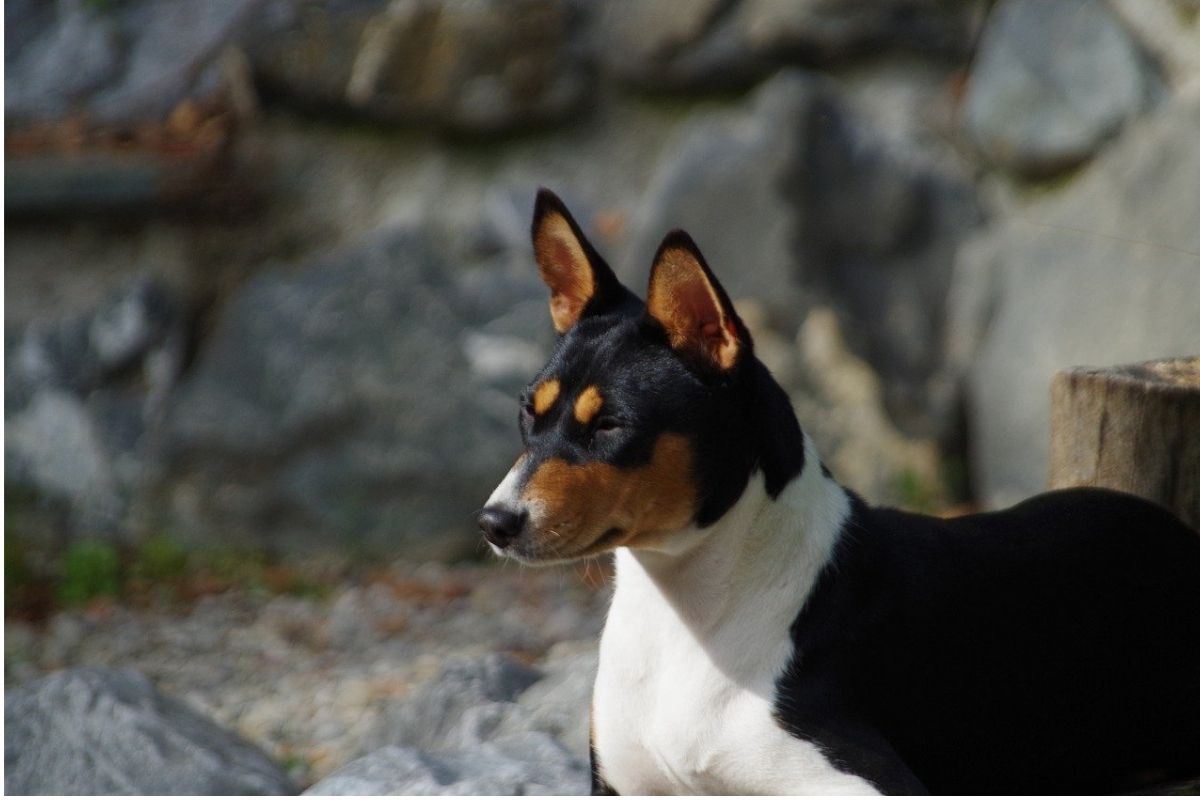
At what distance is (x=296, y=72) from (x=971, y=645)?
4.69 metres

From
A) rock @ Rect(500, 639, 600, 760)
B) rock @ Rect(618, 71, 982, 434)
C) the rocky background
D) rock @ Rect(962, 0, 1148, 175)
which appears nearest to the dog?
rock @ Rect(500, 639, 600, 760)

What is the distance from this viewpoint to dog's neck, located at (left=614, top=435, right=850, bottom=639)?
2.91 meters

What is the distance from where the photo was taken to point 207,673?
5.50 metres

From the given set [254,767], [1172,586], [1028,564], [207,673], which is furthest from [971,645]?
[207,673]

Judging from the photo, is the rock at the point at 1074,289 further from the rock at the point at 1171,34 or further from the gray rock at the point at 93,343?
the gray rock at the point at 93,343

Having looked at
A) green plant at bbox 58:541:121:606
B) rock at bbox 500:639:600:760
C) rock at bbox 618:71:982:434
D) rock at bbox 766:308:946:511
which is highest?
rock at bbox 618:71:982:434

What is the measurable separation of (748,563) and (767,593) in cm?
7

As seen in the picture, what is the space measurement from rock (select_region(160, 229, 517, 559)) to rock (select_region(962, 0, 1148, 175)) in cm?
234

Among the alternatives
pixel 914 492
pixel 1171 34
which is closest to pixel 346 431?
pixel 914 492

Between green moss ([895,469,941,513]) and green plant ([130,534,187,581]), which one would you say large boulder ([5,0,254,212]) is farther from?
green moss ([895,469,941,513])

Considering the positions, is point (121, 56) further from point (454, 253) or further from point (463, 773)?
point (463, 773)

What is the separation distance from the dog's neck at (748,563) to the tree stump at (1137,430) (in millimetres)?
993

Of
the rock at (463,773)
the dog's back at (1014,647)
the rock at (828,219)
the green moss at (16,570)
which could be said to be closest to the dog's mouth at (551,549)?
the dog's back at (1014,647)

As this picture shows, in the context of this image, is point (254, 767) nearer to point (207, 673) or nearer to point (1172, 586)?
point (207, 673)
